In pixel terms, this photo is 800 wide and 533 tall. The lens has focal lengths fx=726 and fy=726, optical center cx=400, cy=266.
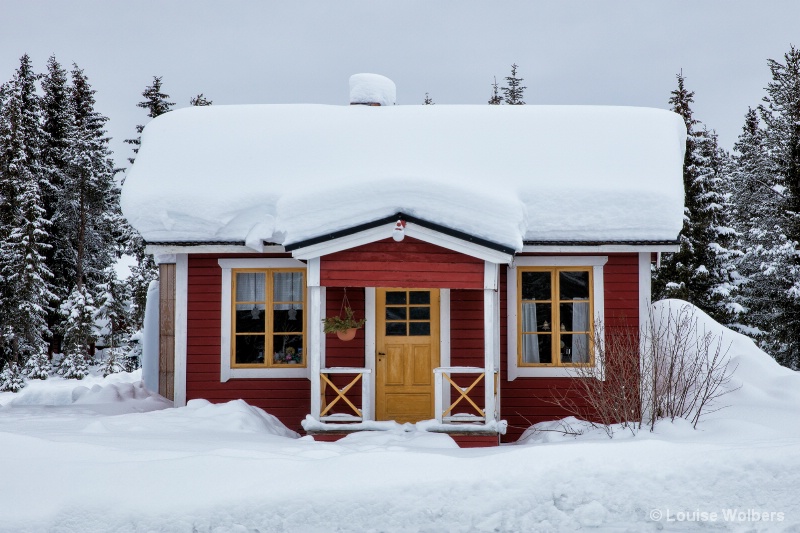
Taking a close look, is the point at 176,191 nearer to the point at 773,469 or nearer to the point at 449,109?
the point at 449,109

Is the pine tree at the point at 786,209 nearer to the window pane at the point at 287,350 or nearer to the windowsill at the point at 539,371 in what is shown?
the windowsill at the point at 539,371

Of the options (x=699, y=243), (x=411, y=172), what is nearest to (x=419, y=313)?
(x=411, y=172)

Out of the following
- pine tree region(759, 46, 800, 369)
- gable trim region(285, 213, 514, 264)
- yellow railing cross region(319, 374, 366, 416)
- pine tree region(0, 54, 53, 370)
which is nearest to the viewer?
gable trim region(285, 213, 514, 264)

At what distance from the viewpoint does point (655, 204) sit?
11.0 meters

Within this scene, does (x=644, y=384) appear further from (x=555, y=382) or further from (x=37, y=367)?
(x=37, y=367)

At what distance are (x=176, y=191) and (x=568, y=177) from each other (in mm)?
6196

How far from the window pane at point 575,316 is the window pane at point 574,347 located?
0.14m

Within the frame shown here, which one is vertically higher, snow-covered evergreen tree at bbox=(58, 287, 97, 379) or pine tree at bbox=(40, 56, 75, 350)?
pine tree at bbox=(40, 56, 75, 350)

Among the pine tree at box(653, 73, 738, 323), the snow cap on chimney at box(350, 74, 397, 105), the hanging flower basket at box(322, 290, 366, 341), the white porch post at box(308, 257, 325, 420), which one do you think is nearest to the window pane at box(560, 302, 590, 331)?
the hanging flower basket at box(322, 290, 366, 341)

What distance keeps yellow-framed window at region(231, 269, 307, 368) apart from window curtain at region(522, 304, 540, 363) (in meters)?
3.40

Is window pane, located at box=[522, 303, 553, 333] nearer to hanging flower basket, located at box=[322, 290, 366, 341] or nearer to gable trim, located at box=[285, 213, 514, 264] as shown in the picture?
gable trim, located at box=[285, 213, 514, 264]

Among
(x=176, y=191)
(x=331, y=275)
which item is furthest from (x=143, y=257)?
(x=331, y=275)

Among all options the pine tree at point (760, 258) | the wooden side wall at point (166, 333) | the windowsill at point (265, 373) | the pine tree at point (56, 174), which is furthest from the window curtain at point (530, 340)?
the pine tree at point (56, 174)

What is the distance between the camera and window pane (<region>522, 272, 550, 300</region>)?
11.2 meters
